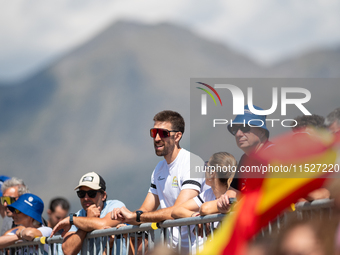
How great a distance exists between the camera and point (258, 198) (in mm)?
944

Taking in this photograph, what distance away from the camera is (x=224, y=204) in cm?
317

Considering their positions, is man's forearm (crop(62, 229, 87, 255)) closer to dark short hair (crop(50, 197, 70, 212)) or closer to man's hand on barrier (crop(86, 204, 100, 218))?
man's hand on barrier (crop(86, 204, 100, 218))

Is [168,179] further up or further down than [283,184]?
further up

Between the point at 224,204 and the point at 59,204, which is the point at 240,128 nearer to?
the point at 224,204

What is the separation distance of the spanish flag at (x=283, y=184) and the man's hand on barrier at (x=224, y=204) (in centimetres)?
222

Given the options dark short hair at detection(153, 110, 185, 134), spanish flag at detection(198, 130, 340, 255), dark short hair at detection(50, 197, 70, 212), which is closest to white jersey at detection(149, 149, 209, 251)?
dark short hair at detection(153, 110, 185, 134)

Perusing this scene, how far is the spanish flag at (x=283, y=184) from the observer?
35.9 inches

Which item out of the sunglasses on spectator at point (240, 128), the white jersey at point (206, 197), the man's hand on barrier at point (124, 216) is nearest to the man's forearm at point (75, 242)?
the man's hand on barrier at point (124, 216)

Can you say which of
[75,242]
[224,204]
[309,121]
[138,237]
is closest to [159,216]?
[138,237]

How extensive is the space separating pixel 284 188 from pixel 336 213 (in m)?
0.13

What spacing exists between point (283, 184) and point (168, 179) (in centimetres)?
340

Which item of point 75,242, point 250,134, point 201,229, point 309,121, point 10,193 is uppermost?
point 309,121


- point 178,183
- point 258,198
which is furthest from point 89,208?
point 258,198

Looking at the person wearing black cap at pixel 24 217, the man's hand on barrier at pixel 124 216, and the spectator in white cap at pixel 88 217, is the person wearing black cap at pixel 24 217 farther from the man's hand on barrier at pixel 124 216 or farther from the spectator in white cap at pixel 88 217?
the man's hand on barrier at pixel 124 216
